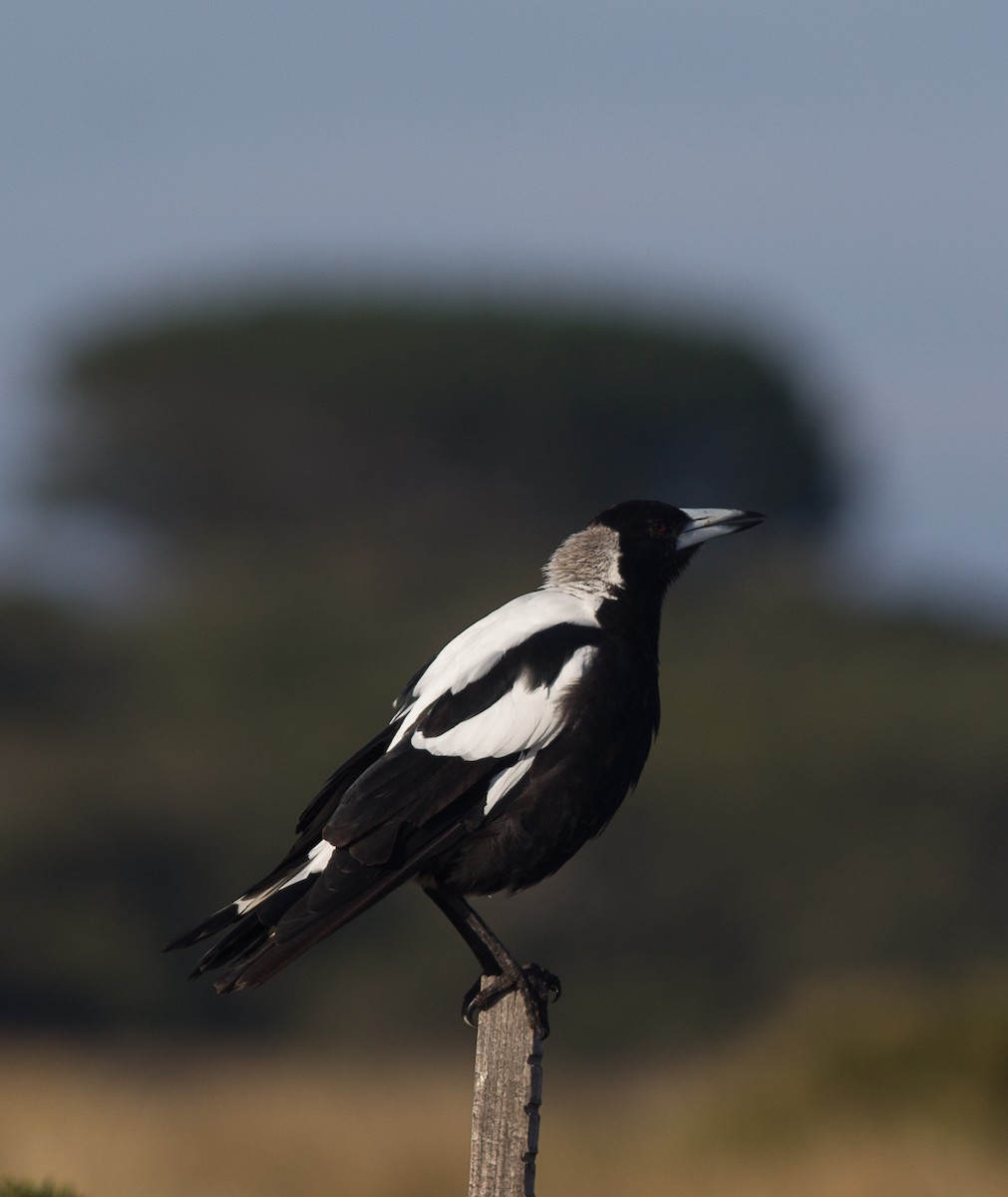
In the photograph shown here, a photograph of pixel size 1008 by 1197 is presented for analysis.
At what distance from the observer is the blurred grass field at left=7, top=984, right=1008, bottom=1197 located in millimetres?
8609

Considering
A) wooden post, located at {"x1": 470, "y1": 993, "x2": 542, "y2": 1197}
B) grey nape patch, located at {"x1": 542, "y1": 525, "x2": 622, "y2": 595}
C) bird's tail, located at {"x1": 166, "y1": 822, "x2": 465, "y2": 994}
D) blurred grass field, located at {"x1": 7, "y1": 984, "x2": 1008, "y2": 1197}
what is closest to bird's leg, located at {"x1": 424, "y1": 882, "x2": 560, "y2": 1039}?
wooden post, located at {"x1": 470, "y1": 993, "x2": 542, "y2": 1197}

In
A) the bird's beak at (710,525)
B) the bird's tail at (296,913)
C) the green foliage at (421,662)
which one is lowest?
the green foliage at (421,662)

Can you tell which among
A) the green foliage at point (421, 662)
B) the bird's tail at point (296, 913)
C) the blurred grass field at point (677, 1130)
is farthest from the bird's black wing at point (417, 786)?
the green foliage at point (421, 662)

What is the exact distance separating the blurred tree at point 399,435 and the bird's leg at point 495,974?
74.6ft

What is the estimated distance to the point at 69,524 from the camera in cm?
2877

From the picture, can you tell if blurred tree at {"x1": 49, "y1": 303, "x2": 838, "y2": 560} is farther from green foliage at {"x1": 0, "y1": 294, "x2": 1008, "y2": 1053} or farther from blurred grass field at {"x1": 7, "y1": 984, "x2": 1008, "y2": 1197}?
blurred grass field at {"x1": 7, "y1": 984, "x2": 1008, "y2": 1197}

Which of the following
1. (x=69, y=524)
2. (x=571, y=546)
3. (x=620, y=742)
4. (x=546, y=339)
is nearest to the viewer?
(x=620, y=742)

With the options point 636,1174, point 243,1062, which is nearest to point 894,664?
point 243,1062

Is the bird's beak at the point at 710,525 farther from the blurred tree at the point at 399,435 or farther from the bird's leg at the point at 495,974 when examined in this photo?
the blurred tree at the point at 399,435

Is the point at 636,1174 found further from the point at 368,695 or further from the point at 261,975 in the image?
the point at 368,695

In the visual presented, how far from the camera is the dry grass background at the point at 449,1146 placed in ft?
27.7

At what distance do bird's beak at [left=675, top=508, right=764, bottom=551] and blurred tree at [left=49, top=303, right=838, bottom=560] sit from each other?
21.9 m

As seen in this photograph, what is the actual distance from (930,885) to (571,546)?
1863cm

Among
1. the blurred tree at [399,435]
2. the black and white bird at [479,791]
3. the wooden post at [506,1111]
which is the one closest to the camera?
the wooden post at [506,1111]
